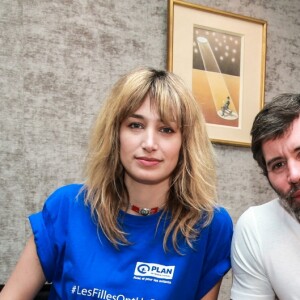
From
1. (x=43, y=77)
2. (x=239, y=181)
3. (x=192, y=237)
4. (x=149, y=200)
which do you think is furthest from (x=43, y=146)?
(x=239, y=181)

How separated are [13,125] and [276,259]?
1105 mm

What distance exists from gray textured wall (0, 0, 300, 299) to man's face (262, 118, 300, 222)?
89 cm

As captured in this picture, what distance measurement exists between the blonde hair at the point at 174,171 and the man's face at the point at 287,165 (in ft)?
0.76

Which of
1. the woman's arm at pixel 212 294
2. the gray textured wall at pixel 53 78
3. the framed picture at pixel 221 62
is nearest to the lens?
the woman's arm at pixel 212 294

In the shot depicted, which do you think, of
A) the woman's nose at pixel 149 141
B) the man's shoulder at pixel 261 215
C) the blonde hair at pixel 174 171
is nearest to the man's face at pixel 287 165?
the man's shoulder at pixel 261 215

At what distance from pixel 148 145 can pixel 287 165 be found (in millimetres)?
396

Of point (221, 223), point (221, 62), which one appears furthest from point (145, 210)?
point (221, 62)

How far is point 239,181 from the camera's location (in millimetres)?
2367

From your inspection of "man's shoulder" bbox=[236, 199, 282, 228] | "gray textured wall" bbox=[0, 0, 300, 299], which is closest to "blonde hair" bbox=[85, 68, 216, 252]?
"man's shoulder" bbox=[236, 199, 282, 228]

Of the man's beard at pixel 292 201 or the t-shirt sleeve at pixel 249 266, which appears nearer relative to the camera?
the man's beard at pixel 292 201

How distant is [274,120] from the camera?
1.42 m

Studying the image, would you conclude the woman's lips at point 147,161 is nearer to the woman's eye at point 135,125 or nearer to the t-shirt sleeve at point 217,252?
the woman's eye at point 135,125

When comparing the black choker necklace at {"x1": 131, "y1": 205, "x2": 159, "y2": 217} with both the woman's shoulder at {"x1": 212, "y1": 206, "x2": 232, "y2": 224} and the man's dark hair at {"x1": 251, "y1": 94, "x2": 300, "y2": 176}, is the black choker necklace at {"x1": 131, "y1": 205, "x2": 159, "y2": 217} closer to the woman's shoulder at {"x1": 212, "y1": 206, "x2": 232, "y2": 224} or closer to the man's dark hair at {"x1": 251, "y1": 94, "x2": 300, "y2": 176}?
the woman's shoulder at {"x1": 212, "y1": 206, "x2": 232, "y2": 224}

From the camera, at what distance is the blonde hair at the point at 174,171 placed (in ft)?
4.84
